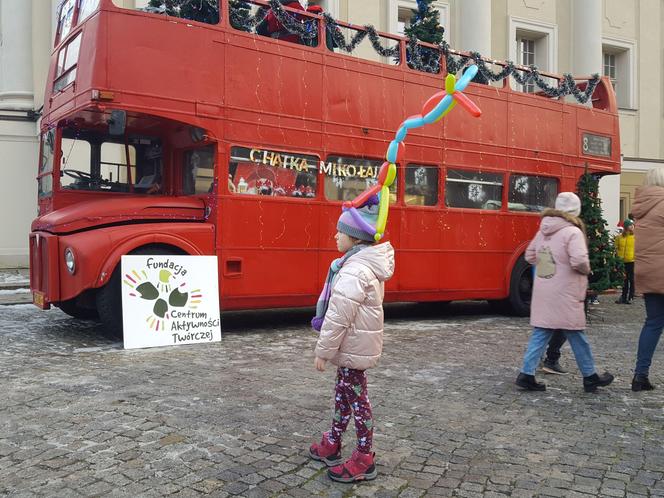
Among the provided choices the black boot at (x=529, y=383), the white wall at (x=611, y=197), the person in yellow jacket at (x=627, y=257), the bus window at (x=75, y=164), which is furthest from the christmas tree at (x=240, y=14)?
the white wall at (x=611, y=197)

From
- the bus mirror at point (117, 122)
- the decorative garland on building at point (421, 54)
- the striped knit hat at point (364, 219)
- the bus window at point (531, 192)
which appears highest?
the decorative garland on building at point (421, 54)

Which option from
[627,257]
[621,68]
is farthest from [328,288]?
[621,68]

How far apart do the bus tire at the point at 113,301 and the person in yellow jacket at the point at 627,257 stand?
10.1m

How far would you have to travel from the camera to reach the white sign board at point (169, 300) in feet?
23.9

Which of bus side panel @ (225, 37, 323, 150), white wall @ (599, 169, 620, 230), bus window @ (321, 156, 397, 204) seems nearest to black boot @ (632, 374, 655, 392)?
bus window @ (321, 156, 397, 204)

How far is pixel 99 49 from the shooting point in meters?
7.41

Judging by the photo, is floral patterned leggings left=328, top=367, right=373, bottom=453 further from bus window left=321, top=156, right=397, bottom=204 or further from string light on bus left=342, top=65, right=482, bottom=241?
bus window left=321, top=156, right=397, bottom=204

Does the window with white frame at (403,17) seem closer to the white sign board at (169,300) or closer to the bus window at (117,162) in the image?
the bus window at (117,162)

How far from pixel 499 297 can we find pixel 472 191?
69.8 inches

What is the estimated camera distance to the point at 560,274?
562cm

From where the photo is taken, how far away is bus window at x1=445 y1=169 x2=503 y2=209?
33.9 ft

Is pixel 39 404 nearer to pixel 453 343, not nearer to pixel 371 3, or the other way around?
pixel 453 343

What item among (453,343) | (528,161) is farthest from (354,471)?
(528,161)

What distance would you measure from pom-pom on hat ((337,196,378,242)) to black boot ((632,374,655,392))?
321cm
